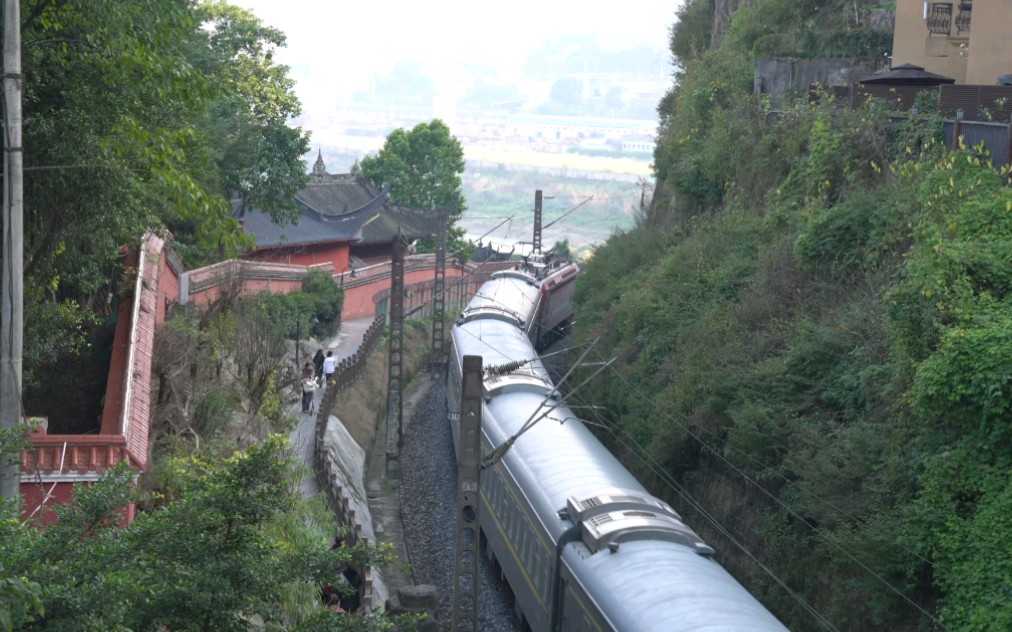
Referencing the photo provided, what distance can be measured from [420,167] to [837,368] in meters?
39.3

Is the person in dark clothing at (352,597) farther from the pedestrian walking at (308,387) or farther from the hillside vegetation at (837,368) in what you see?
the pedestrian walking at (308,387)

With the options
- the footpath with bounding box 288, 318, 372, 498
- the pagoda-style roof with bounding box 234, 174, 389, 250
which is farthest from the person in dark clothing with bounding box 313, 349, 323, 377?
the pagoda-style roof with bounding box 234, 174, 389, 250

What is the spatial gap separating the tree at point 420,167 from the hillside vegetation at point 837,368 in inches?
1025

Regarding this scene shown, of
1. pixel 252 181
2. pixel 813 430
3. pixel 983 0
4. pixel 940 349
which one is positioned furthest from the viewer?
pixel 252 181

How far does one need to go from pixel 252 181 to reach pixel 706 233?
1320 centimetres

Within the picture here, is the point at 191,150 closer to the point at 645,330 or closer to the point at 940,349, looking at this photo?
the point at 940,349

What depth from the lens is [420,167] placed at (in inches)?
2104

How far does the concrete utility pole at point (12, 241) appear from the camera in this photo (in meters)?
8.73

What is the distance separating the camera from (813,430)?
49.5ft

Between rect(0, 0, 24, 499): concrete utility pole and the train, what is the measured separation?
5675 mm

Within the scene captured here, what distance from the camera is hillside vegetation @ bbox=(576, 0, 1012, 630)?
39.3 feet

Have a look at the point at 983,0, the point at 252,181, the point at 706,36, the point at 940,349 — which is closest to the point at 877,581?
the point at 940,349

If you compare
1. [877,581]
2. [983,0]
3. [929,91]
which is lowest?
[877,581]

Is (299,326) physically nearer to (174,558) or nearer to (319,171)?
(174,558)
